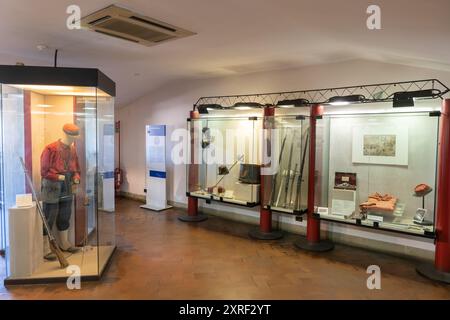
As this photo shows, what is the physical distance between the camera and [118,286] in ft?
11.0

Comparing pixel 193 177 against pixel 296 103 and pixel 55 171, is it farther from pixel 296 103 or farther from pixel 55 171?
pixel 55 171

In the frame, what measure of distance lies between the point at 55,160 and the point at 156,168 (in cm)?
311

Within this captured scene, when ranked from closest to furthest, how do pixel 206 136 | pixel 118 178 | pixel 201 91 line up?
1. pixel 206 136
2. pixel 201 91
3. pixel 118 178

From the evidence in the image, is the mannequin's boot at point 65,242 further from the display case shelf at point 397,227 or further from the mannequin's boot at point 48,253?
the display case shelf at point 397,227

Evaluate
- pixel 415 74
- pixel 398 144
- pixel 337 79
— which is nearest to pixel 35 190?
pixel 337 79

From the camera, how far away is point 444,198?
3.58m

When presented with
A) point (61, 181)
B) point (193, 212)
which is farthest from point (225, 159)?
point (61, 181)

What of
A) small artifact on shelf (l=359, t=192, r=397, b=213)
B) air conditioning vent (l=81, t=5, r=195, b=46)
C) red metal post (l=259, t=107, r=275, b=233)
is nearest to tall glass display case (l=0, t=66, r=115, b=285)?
air conditioning vent (l=81, t=5, r=195, b=46)

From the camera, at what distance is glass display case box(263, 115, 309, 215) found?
4855 mm

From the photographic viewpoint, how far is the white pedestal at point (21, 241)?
3336mm

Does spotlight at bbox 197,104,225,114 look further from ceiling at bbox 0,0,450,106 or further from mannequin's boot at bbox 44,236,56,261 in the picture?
mannequin's boot at bbox 44,236,56,261

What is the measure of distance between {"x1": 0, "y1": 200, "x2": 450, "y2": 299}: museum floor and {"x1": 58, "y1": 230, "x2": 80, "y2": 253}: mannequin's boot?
0.58m
